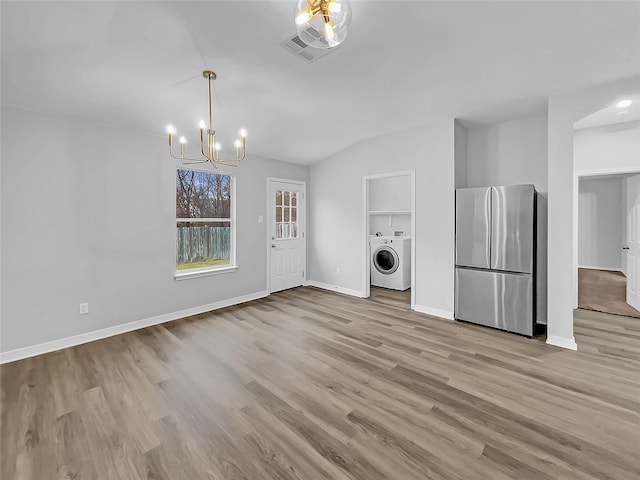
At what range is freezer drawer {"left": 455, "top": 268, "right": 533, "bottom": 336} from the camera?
10.8 ft

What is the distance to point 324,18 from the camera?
149 cm

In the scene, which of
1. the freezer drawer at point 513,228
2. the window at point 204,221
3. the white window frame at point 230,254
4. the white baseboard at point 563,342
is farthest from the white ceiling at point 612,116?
the window at point 204,221

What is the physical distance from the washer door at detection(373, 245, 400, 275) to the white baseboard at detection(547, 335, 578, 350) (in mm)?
2595

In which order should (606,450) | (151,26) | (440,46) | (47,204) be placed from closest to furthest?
(606,450) → (151,26) → (440,46) → (47,204)

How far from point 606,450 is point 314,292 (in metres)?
4.08

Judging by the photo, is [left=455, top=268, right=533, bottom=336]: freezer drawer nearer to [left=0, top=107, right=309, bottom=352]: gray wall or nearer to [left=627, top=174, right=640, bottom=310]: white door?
[left=627, top=174, right=640, bottom=310]: white door

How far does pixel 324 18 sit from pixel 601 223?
890 cm

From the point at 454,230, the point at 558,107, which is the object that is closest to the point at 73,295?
the point at 454,230

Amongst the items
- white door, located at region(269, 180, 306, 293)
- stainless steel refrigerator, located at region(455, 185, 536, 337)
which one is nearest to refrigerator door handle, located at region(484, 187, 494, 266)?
stainless steel refrigerator, located at region(455, 185, 536, 337)

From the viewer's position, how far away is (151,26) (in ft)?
6.81

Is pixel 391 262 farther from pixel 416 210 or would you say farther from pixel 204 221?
pixel 204 221

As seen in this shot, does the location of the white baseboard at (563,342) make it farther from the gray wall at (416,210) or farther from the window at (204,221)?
the window at (204,221)

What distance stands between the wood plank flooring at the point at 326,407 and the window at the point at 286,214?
2416mm

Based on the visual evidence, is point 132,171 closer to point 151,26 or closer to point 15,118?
point 15,118
